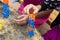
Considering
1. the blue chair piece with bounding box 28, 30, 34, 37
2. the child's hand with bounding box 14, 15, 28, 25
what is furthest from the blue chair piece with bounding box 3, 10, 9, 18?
the blue chair piece with bounding box 28, 30, 34, 37

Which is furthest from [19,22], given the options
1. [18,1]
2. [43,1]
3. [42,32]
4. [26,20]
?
[18,1]

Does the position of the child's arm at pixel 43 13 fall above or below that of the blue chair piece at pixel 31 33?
above

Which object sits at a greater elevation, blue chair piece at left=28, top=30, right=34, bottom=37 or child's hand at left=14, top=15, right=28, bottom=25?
child's hand at left=14, top=15, right=28, bottom=25

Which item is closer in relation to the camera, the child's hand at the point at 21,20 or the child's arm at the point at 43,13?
the child's hand at the point at 21,20

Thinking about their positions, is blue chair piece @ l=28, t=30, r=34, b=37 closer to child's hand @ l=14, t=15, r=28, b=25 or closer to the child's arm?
child's hand @ l=14, t=15, r=28, b=25

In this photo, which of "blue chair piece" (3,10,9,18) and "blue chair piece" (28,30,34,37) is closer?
"blue chair piece" (28,30,34,37)

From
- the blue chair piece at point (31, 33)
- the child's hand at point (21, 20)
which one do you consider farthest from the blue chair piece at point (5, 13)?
the blue chair piece at point (31, 33)

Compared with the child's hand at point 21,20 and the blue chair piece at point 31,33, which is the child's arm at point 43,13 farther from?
the blue chair piece at point 31,33

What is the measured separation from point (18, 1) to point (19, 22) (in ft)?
2.27

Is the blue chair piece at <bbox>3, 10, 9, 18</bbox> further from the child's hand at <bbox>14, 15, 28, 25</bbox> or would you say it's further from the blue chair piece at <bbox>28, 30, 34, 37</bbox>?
the blue chair piece at <bbox>28, 30, 34, 37</bbox>

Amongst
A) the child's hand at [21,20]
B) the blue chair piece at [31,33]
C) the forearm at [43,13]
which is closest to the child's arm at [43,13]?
the forearm at [43,13]

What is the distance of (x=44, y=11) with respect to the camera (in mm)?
1251

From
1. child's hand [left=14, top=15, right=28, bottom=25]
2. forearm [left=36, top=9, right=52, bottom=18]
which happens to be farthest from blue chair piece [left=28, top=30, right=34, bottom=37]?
forearm [left=36, top=9, right=52, bottom=18]

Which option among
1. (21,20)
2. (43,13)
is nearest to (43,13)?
(43,13)
